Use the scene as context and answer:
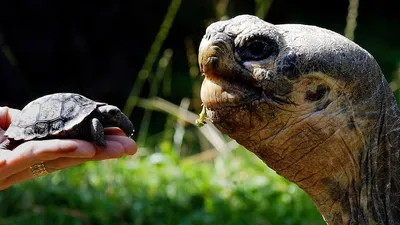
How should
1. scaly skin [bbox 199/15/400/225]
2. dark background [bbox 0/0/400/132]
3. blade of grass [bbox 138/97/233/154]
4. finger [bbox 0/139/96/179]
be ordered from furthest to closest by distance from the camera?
dark background [bbox 0/0/400/132], blade of grass [bbox 138/97/233/154], finger [bbox 0/139/96/179], scaly skin [bbox 199/15/400/225]

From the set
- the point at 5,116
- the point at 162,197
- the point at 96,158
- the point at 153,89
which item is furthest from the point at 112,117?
the point at 153,89

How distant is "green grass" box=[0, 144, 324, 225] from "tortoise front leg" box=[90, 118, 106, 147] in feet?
4.97

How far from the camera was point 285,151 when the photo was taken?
1.68 meters

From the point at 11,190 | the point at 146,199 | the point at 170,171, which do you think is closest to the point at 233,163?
the point at 170,171

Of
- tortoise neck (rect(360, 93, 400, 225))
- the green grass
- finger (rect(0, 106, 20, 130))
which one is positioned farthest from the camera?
the green grass

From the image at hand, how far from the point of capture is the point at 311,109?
164cm

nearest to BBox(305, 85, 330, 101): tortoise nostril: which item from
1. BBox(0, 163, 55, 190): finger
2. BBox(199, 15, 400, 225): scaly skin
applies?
BBox(199, 15, 400, 225): scaly skin

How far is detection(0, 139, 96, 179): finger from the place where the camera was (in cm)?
201

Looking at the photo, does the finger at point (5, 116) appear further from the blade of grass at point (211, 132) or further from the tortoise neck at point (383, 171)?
the blade of grass at point (211, 132)

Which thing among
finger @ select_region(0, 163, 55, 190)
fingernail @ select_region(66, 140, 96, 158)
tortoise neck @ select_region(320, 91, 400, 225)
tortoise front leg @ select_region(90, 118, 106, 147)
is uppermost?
tortoise neck @ select_region(320, 91, 400, 225)

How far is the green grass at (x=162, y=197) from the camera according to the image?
147 inches

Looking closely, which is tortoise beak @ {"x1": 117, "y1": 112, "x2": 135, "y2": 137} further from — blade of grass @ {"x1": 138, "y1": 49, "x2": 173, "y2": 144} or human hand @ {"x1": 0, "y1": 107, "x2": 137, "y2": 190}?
blade of grass @ {"x1": 138, "y1": 49, "x2": 173, "y2": 144}

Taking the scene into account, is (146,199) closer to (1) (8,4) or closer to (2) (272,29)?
(2) (272,29)

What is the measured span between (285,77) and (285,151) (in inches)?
6.6
